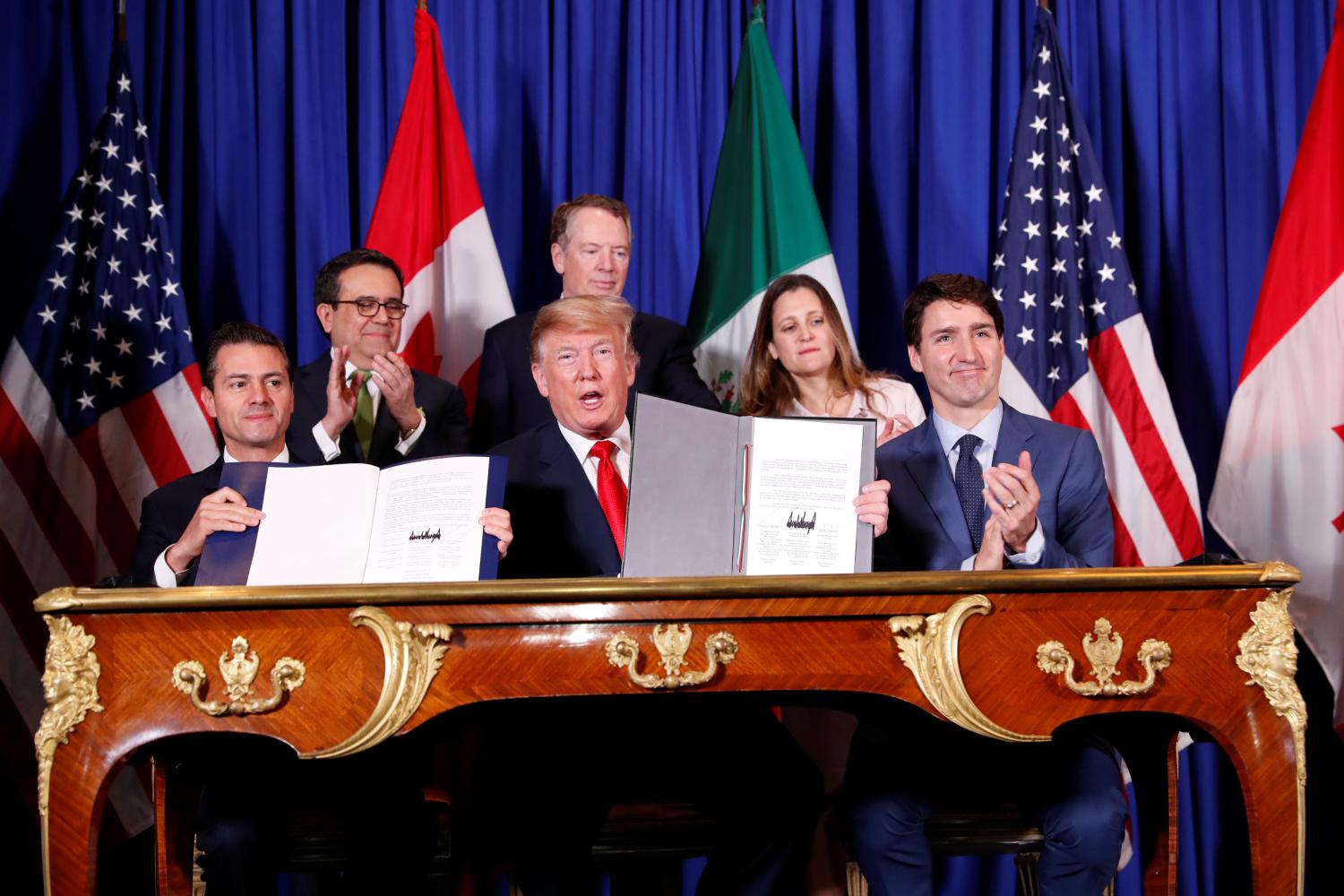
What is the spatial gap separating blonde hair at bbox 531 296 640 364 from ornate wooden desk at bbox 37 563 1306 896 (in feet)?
3.36

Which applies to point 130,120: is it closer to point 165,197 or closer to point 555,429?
point 165,197

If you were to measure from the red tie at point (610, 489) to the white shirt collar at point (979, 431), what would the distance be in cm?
79

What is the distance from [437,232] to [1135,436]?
93.9 inches

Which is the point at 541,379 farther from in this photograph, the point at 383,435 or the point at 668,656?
the point at 668,656

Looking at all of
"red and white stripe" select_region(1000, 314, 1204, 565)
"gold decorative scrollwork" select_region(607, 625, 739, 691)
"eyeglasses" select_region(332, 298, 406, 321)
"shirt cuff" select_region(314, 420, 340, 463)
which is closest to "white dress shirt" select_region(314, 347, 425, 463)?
"shirt cuff" select_region(314, 420, 340, 463)

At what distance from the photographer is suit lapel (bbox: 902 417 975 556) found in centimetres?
293

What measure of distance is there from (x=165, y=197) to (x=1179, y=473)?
348cm

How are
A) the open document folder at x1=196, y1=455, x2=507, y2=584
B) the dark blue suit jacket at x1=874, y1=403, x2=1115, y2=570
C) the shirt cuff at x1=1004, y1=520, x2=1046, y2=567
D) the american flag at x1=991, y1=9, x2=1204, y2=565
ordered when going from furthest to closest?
1. the american flag at x1=991, y1=9, x2=1204, y2=565
2. the dark blue suit jacket at x1=874, y1=403, x2=1115, y2=570
3. the shirt cuff at x1=1004, y1=520, x2=1046, y2=567
4. the open document folder at x1=196, y1=455, x2=507, y2=584

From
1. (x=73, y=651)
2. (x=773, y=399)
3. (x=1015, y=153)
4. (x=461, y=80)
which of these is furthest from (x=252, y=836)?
(x=1015, y=153)

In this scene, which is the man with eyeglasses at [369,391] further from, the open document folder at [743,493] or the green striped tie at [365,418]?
the open document folder at [743,493]

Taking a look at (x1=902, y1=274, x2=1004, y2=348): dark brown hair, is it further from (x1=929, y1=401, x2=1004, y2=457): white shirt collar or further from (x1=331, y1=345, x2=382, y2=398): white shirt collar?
(x1=331, y1=345, x2=382, y2=398): white shirt collar

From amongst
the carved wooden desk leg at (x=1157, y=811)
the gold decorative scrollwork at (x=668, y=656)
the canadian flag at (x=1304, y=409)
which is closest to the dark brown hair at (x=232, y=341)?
the gold decorative scrollwork at (x=668, y=656)

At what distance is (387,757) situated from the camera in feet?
8.80

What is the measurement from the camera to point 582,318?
9.87ft
